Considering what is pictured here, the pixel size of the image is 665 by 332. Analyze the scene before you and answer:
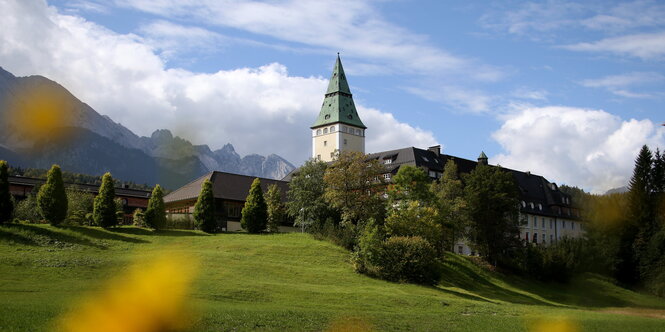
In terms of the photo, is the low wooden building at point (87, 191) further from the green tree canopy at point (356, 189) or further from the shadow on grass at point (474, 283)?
the shadow on grass at point (474, 283)

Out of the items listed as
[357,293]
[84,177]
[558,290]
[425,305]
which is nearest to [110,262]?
[357,293]

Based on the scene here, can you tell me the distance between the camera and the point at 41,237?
45.0m

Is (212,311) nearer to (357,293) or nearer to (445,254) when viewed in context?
(357,293)

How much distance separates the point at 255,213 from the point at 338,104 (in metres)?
72.3

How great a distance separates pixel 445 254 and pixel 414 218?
32.1 feet

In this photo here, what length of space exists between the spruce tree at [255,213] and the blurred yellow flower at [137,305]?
72.9 feet

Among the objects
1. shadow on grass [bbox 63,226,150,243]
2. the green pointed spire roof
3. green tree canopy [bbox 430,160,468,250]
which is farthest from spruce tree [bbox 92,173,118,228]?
the green pointed spire roof

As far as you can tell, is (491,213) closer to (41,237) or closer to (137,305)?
(41,237)

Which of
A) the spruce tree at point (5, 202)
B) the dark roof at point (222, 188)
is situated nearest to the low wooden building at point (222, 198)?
the dark roof at point (222, 188)

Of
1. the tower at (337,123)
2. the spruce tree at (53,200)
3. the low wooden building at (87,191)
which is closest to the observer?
the spruce tree at (53,200)

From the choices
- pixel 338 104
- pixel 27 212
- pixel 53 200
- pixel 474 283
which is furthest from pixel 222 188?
pixel 338 104

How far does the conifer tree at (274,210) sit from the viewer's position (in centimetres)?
6762

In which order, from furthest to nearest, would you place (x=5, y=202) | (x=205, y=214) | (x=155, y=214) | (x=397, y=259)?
(x=205, y=214) → (x=155, y=214) → (x=397, y=259) → (x=5, y=202)

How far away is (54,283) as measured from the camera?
106ft
